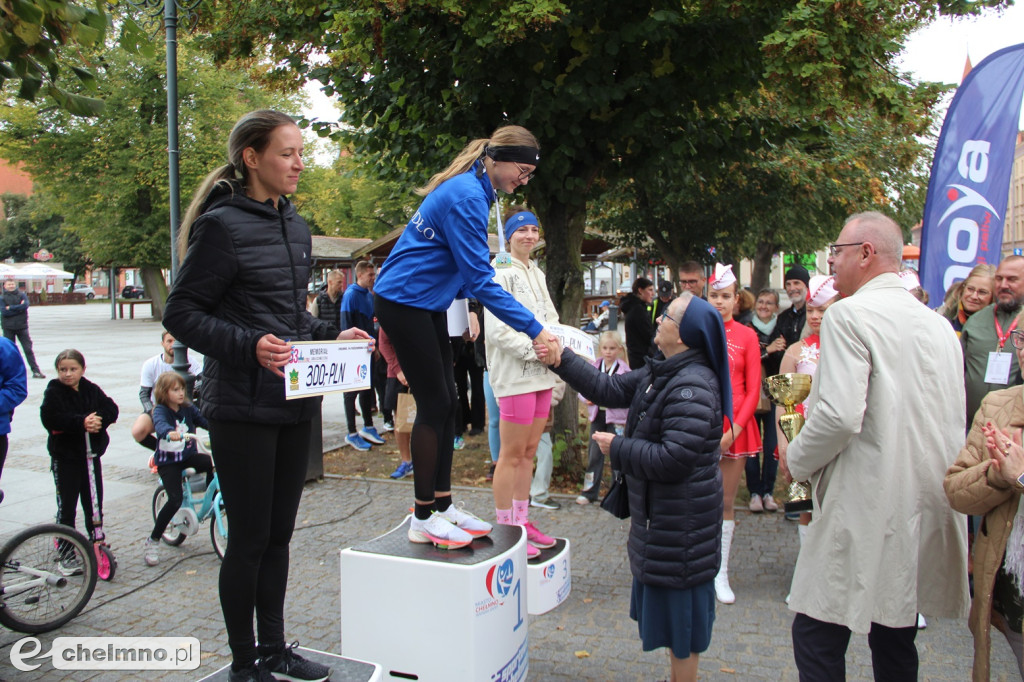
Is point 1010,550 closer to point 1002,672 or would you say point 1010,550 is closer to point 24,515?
point 1002,672

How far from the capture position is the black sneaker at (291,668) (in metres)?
2.84

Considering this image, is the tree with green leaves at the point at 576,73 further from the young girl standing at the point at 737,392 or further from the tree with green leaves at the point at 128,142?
the tree with green leaves at the point at 128,142

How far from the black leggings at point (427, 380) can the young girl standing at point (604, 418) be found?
9.43 feet

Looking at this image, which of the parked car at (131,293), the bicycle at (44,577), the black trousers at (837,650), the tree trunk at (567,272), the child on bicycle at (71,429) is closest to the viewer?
the black trousers at (837,650)

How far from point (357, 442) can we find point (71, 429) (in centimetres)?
452

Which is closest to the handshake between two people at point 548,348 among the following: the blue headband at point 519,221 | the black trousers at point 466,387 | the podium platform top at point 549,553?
the podium platform top at point 549,553

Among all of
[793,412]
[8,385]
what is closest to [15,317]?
[8,385]

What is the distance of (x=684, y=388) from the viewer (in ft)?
10.2

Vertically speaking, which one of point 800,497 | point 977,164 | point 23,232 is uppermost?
point 23,232

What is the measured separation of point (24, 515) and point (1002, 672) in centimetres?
723

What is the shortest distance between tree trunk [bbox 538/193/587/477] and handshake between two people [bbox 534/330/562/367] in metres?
3.68

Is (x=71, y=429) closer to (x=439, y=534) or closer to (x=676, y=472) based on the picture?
(x=439, y=534)

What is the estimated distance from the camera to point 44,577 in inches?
168

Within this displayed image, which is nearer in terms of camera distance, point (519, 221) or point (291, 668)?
point (291, 668)
